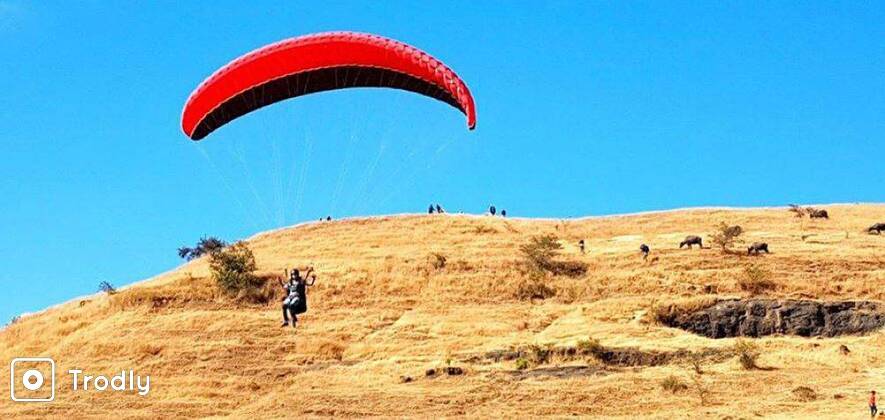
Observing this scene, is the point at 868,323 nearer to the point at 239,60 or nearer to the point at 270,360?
the point at 270,360

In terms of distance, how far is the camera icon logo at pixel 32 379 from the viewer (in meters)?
41.1

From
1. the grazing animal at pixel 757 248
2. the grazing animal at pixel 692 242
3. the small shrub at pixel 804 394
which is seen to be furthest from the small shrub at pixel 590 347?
the grazing animal at pixel 692 242

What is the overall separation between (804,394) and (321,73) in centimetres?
1721

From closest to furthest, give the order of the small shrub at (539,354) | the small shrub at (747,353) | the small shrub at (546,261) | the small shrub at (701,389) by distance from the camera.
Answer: the small shrub at (701,389), the small shrub at (747,353), the small shrub at (539,354), the small shrub at (546,261)

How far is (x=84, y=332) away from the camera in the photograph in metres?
51.2

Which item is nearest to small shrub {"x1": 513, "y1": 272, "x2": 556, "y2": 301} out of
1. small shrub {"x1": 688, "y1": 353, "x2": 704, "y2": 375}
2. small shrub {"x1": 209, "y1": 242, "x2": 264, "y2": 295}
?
small shrub {"x1": 209, "y1": 242, "x2": 264, "y2": 295}

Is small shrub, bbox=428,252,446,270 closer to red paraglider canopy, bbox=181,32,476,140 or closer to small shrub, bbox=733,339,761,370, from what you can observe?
small shrub, bbox=733,339,761,370

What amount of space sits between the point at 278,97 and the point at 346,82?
2165 millimetres

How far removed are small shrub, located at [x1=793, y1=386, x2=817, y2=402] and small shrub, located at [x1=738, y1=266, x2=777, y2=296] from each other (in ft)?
49.0

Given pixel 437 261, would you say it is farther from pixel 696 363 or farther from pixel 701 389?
pixel 701 389

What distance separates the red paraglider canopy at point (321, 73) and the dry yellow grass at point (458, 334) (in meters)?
9.61

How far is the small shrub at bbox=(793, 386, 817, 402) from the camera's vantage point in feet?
111

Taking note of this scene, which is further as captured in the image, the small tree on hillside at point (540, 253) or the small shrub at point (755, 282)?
the small tree on hillside at point (540, 253)

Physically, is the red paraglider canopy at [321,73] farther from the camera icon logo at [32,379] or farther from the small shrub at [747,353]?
the small shrub at [747,353]
